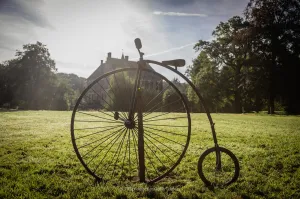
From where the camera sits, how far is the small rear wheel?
308 centimetres

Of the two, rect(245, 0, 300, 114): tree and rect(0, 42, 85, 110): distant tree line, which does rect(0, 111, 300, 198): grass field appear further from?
rect(0, 42, 85, 110): distant tree line

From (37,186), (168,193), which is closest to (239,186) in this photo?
(168,193)

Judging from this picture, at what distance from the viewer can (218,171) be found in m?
3.46

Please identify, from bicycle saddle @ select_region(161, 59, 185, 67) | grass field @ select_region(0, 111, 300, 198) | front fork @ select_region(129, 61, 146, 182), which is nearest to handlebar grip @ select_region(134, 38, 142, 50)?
front fork @ select_region(129, 61, 146, 182)

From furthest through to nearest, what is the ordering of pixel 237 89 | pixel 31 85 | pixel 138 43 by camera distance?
pixel 31 85
pixel 237 89
pixel 138 43

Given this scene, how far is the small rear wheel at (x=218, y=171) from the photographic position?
3.08 meters

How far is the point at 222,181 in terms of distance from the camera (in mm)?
3205

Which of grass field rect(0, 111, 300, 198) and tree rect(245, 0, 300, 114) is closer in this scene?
grass field rect(0, 111, 300, 198)

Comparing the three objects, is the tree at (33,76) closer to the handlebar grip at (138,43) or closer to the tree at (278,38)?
the tree at (278,38)

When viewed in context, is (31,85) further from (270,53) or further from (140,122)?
(140,122)

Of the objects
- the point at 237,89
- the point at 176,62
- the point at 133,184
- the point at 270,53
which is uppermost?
the point at 270,53

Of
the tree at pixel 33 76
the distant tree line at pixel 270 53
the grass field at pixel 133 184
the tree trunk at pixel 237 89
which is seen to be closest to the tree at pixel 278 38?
the distant tree line at pixel 270 53

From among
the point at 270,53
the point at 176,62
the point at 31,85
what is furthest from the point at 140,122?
the point at 31,85

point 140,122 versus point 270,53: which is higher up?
point 270,53
